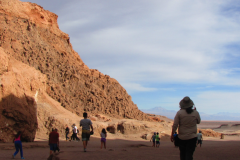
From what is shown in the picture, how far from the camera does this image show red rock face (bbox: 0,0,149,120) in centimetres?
2519

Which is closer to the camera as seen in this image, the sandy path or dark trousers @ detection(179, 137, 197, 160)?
dark trousers @ detection(179, 137, 197, 160)

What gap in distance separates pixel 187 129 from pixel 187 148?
0.39 meters

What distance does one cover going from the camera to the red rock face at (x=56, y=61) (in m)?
25.2

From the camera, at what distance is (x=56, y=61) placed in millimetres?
28453

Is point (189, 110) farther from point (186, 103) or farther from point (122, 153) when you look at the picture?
point (122, 153)

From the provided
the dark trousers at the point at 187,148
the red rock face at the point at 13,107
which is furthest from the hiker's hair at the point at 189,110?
the red rock face at the point at 13,107

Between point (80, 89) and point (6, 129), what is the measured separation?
1695 centimetres

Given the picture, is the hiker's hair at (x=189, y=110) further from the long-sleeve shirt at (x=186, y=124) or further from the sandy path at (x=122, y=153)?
the sandy path at (x=122, y=153)

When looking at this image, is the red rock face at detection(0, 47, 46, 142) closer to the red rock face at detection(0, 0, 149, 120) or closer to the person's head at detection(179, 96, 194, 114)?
the person's head at detection(179, 96, 194, 114)

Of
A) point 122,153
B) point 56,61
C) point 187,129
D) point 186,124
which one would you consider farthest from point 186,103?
point 56,61

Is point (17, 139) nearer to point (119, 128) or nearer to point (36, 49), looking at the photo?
point (119, 128)

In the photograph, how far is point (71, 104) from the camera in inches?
1027

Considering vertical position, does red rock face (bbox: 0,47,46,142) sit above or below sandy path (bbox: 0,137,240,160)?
above

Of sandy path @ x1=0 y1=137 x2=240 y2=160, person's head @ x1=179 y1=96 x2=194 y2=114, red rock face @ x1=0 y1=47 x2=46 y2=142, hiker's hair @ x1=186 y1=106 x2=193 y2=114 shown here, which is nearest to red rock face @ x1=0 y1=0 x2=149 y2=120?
red rock face @ x1=0 y1=47 x2=46 y2=142
